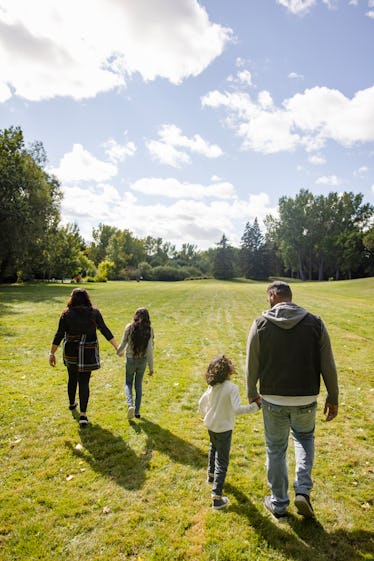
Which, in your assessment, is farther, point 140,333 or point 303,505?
point 140,333

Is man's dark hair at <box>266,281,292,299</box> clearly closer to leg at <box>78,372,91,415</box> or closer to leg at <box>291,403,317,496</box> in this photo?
leg at <box>291,403,317,496</box>

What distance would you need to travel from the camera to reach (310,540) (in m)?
3.14

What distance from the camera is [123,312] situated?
1755 centimetres

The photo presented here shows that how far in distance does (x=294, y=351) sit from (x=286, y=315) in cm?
38

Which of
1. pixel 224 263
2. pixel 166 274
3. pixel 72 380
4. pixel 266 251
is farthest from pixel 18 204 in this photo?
pixel 266 251

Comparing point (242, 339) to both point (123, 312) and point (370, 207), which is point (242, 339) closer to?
point (123, 312)

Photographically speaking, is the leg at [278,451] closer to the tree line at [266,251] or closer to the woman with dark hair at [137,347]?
the woman with dark hair at [137,347]

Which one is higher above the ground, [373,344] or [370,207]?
[370,207]

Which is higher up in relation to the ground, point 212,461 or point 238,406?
point 238,406

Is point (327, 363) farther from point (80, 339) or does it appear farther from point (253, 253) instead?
point (253, 253)

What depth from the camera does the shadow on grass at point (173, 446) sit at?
4.44 m

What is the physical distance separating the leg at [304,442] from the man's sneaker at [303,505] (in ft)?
0.13

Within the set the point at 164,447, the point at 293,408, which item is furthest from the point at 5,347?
the point at 293,408

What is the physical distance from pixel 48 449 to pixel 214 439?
264cm
